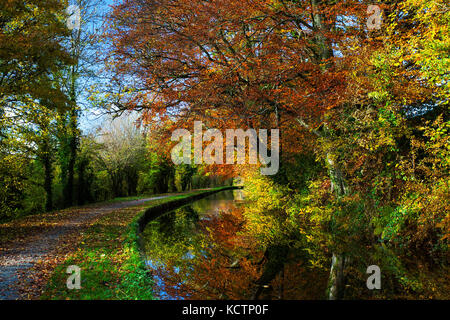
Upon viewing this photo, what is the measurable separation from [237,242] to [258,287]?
4.07 m

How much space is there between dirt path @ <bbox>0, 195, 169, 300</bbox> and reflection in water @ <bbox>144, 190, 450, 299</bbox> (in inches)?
92.4

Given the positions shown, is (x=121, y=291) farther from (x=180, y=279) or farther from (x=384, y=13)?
(x=384, y=13)

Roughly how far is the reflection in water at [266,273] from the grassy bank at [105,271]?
1.61 ft

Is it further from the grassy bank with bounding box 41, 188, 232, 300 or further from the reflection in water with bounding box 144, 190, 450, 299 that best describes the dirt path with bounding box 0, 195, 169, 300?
the reflection in water with bounding box 144, 190, 450, 299

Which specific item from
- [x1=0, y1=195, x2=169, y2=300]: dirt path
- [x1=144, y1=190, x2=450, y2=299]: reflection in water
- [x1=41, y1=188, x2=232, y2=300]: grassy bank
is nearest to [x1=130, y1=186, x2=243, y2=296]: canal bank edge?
[x1=41, y1=188, x2=232, y2=300]: grassy bank

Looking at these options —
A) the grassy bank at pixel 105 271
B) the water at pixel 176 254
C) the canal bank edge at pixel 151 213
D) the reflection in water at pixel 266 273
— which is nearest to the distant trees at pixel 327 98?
the reflection in water at pixel 266 273

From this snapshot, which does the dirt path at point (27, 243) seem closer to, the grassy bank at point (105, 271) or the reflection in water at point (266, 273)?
the grassy bank at point (105, 271)

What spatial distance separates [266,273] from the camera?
6582 millimetres

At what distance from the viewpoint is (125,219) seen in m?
12.4

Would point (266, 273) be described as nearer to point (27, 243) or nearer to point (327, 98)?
point (327, 98)

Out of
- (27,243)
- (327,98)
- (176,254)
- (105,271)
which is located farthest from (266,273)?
(27,243)

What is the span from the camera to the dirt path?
209 inches

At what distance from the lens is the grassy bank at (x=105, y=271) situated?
4.85 m

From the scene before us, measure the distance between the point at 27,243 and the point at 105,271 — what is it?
11.9 ft
